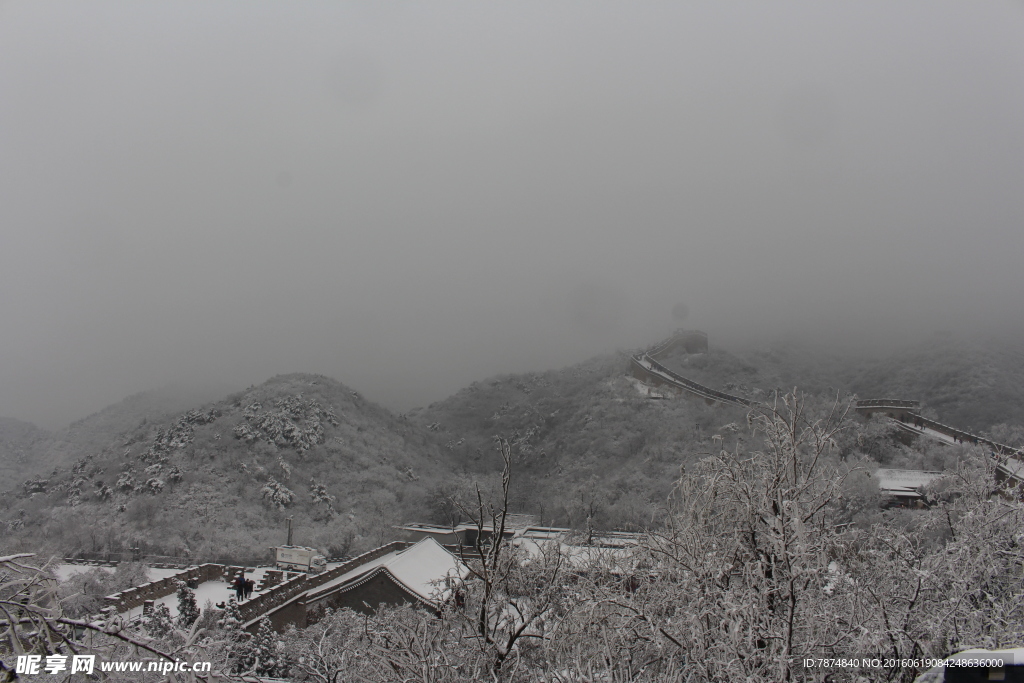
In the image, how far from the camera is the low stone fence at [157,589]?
55.8ft

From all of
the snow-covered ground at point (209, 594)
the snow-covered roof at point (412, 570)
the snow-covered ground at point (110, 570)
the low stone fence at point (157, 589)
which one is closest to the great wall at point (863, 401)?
the snow-covered roof at point (412, 570)

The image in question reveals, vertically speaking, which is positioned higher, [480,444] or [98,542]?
[98,542]

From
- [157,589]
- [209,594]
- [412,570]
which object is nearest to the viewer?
[157,589]

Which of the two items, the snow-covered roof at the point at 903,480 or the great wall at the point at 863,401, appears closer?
the snow-covered roof at the point at 903,480

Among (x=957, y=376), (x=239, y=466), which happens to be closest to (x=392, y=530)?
(x=239, y=466)

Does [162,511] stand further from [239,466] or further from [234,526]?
[239,466]

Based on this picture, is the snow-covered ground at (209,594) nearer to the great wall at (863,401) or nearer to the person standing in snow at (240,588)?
the person standing in snow at (240,588)

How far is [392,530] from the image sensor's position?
34656 millimetres

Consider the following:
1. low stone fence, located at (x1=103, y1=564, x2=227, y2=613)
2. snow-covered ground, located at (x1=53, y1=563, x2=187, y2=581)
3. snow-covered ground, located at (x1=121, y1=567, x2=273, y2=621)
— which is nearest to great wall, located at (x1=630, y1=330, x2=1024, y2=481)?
snow-covered ground, located at (x1=121, y1=567, x2=273, y2=621)

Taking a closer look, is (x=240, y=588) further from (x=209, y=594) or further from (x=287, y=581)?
(x=209, y=594)

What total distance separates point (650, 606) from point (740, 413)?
152ft

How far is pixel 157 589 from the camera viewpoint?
63.5ft

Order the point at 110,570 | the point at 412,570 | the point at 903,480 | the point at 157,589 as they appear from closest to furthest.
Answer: the point at 157,589
the point at 412,570
the point at 110,570
the point at 903,480

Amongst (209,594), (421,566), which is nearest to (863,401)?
(421,566)
